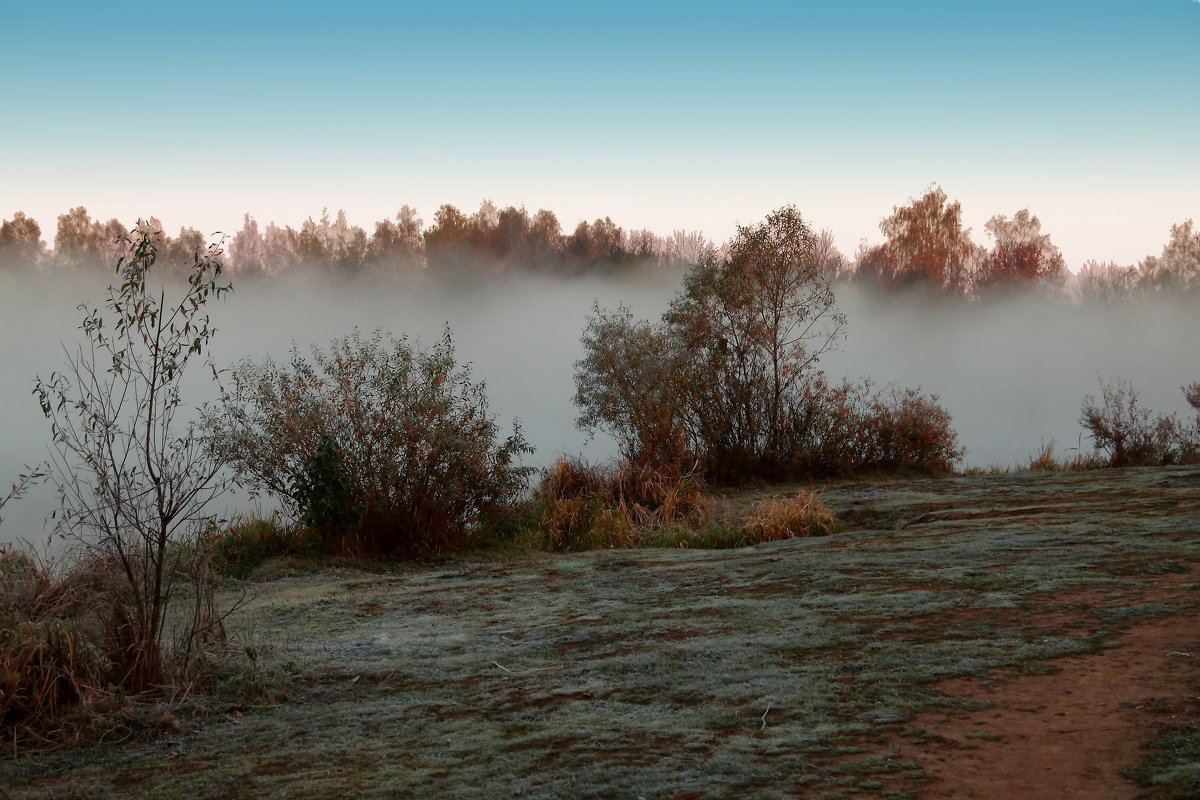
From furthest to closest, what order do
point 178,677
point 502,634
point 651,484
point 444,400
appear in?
point 651,484, point 444,400, point 502,634, point 178,677

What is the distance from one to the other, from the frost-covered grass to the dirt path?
0.16m

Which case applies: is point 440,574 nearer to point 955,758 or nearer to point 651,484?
point 651,484

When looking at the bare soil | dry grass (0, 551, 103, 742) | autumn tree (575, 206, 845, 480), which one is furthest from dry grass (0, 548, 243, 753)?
autumn tree (575, 206, 845, 480)

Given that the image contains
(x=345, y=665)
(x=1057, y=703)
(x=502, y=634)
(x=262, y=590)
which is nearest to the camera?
(x=1057, y=703)

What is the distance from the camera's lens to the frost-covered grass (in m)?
4.12

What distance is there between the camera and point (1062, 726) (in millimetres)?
4352

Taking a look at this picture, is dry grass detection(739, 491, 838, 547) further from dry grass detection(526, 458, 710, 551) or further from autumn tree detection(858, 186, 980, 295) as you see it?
autumn tree detection(858, 186, 980, 295)

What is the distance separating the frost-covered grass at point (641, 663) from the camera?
4.12 m

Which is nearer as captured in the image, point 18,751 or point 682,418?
point 18,751

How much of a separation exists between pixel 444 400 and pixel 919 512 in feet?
17.9

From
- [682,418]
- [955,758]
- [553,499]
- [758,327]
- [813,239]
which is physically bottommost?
[955,758]

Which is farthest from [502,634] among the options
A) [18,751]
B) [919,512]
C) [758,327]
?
[758,327]

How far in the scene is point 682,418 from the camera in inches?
679

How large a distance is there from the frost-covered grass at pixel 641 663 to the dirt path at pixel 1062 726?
16 cm
